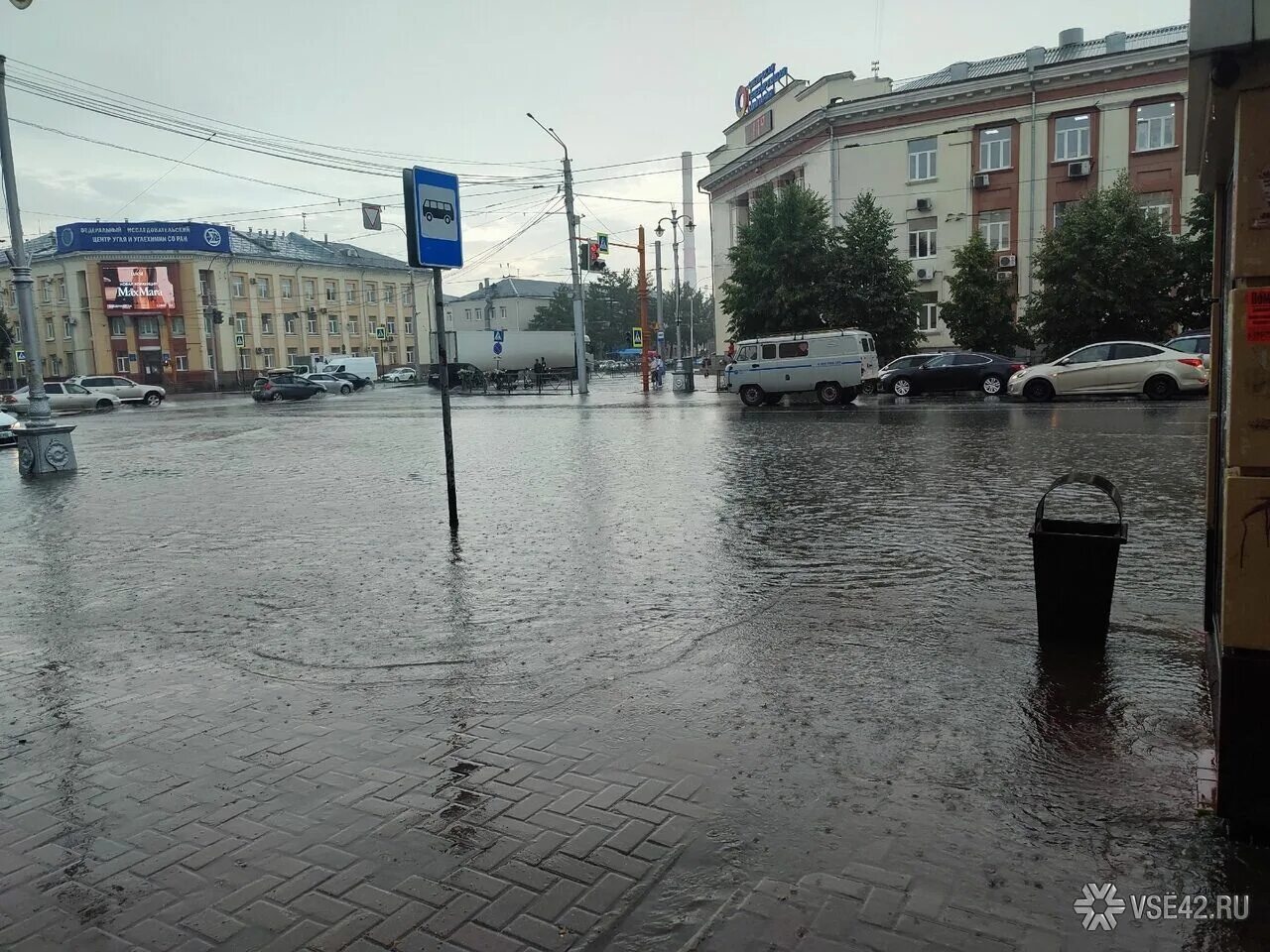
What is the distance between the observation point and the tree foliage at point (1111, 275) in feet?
111

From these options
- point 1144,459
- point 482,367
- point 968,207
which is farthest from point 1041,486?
point 482,367

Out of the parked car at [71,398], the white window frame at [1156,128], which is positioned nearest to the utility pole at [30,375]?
the parked car at [71,398]

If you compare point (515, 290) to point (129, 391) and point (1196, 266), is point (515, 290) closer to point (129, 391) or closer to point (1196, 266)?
point (129, 391)

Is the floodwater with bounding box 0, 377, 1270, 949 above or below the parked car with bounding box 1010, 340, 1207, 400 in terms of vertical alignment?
below

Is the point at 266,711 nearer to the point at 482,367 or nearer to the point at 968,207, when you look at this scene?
the point at 968,207

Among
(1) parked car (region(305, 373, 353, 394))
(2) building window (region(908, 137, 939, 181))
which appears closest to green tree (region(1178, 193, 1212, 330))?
(2) building window (region(908, 137, 939, 181))

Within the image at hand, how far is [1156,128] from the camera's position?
40.4 meters

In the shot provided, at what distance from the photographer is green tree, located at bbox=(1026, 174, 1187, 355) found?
33750 millimetres

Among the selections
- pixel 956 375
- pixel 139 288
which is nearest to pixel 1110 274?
pixel 956 375

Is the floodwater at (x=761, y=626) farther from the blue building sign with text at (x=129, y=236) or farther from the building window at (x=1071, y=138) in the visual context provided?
the blue building sign with text at (x=129, y=236)

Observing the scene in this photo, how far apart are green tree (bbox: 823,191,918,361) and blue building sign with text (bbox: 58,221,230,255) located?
189 ft

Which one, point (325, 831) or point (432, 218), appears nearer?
point (325, 831)

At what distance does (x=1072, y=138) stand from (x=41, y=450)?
42.2 m

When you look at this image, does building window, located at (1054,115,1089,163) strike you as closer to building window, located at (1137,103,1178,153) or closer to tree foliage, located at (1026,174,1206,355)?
building window, located at (1137,103,1178,153)
